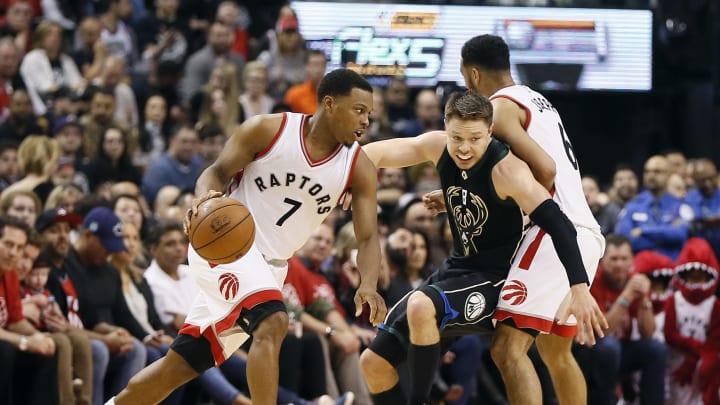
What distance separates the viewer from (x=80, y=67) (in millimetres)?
12922

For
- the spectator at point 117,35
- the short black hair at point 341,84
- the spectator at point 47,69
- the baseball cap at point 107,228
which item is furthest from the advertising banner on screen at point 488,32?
the short black hair at point 341,84

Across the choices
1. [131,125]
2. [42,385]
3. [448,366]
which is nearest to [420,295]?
[42,385]

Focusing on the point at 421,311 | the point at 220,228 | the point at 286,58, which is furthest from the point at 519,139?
the point at 286,58

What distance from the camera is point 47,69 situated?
1233 centimetres

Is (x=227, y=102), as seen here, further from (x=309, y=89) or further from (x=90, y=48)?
(x=90, y=48)

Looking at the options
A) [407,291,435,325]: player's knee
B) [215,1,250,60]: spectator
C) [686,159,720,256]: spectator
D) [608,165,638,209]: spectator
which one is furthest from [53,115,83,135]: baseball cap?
[686,159,720,256]: spectator

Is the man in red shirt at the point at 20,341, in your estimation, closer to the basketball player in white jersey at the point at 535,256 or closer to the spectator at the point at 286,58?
the basketball player in white jersey at the point at 535,256

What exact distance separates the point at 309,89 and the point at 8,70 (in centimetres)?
296

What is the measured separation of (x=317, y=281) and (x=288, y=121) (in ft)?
10.2

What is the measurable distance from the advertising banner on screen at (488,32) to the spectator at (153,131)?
2.19 meters

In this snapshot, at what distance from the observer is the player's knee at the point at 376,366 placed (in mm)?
6312

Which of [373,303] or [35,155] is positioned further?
[35,155]

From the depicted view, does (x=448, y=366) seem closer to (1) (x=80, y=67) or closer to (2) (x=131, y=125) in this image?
(2) (x=131, y=125)

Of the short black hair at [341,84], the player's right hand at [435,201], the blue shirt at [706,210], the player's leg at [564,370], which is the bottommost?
the blue shirt at [706,210]
